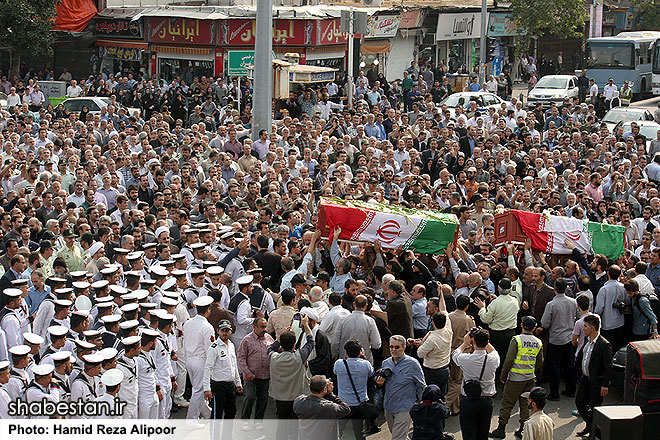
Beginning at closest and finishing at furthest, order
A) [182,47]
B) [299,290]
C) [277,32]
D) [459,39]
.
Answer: [299,290]
[277,32]
[182,47]
[459,39]

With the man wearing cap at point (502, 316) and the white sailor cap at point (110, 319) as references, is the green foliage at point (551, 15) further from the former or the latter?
the white sailor cap at point (110, 319)

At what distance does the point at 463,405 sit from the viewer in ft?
32.0

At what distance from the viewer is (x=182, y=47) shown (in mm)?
35094

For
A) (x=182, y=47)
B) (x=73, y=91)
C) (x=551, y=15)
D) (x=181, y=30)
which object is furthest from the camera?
(x=551, y=15)

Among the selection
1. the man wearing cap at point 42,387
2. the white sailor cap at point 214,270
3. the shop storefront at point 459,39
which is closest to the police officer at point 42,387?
the man wearing cap at point 42,387

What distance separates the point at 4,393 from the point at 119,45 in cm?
2931

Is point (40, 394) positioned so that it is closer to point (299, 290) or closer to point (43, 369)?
point (43, 369)

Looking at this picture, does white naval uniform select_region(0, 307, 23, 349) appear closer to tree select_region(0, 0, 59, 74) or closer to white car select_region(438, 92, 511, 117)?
white car select_region(438, 92, 511, 117)

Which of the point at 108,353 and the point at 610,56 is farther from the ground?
the point at 610,56

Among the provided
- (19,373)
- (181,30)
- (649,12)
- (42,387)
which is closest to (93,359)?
(42,387)

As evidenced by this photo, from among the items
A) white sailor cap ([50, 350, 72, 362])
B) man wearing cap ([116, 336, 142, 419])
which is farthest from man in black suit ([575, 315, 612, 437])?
white sailor cap ([50, 350, 72, 362])

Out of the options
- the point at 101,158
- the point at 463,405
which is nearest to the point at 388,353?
the point at 463,405

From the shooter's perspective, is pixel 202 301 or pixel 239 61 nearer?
pixel 202 301

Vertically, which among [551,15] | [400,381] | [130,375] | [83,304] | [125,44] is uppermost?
[551,15]
